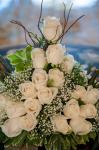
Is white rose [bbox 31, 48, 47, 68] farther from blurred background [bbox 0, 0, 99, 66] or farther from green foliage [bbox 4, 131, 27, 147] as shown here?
blurred background [bbox 0, 0, 99, 66]

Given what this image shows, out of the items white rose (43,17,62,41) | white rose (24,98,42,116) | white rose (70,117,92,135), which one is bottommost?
white rose (70,117,92,135)

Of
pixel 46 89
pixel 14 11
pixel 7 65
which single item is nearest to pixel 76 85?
pixel 46 89

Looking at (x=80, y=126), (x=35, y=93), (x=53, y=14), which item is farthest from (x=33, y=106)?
(x=53, y=14)

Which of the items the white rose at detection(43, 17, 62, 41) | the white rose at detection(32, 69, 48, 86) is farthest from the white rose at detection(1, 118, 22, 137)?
the white rose at detection(43, 17, 62, 41)

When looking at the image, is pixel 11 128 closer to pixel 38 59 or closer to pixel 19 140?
pixel 19 140

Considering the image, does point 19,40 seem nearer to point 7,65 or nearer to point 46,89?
point 7,65
